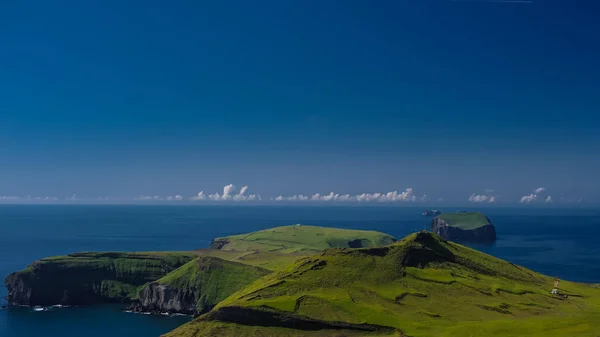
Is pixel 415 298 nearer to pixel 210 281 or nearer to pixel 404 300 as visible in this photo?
pixel 404 300

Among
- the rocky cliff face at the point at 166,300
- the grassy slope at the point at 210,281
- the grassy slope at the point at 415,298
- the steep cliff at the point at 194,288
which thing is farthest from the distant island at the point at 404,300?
the rocky cliff face at the point at 166,300

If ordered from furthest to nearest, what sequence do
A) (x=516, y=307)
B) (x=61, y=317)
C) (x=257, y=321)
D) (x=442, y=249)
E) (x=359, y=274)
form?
(x=61, y=317) → (x=442, y=249) → (x=359, y=274) → (x=516, y=307) → (x=257, y=321)

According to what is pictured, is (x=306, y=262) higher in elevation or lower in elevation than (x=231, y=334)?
higher

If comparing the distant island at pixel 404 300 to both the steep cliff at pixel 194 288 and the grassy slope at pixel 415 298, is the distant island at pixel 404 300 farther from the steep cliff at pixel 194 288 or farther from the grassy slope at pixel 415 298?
the steep cliff at pixel 194 288

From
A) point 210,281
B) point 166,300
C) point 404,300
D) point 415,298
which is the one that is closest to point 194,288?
point 210,281

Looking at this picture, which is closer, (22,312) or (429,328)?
(429,328)

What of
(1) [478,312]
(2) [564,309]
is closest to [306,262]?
(1) [478,312]

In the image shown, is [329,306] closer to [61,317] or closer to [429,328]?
[429,328]
